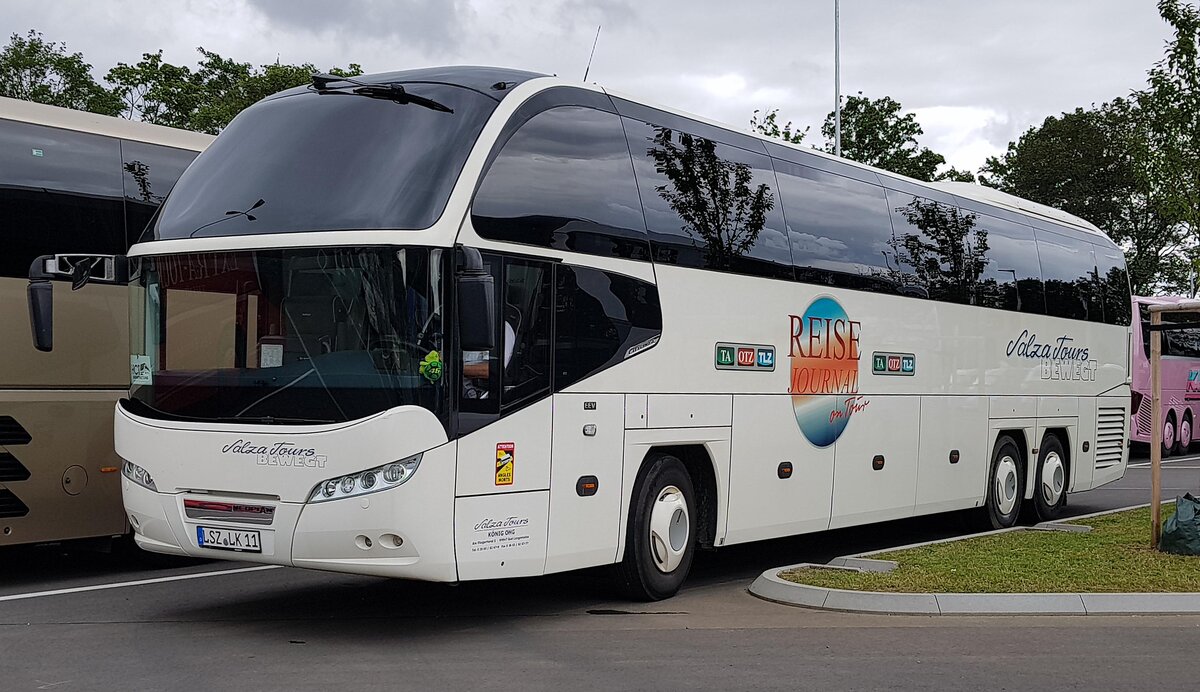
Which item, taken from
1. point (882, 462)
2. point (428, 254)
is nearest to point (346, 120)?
point (428, 254)

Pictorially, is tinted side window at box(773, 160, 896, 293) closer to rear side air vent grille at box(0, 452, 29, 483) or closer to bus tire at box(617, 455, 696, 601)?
bus tire at box(617, 455, 696, 601)

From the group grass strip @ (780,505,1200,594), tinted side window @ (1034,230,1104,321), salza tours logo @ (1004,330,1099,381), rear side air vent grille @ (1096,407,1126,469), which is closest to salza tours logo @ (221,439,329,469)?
grass strip @ (780,505,1200,594)

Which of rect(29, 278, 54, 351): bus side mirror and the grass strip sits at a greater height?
rect(29, 278, 54, 351): bus side mirror

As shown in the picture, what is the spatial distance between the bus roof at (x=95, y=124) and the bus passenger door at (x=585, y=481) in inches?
199

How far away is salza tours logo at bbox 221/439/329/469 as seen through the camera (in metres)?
8.27

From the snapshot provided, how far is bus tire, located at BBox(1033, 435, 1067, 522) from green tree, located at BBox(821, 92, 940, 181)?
1035 inches

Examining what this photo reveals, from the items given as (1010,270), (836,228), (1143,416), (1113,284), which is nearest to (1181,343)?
(1143,416)

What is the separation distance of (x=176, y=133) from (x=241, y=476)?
525 centimetres

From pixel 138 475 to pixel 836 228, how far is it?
6551 mm

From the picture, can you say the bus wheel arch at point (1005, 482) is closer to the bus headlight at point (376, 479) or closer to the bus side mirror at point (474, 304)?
the bus side mirror at point (474, 304)

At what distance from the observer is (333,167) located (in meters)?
8.77

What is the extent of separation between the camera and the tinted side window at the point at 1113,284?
60.3 feet

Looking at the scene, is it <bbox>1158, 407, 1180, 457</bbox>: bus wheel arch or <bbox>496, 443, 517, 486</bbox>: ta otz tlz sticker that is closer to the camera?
<bbox>496, 443, 517, 486</bbox>: ta otz tlz sticker

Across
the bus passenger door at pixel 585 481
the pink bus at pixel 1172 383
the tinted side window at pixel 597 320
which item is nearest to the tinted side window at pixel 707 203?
the tinted side window at pixel 597 320
